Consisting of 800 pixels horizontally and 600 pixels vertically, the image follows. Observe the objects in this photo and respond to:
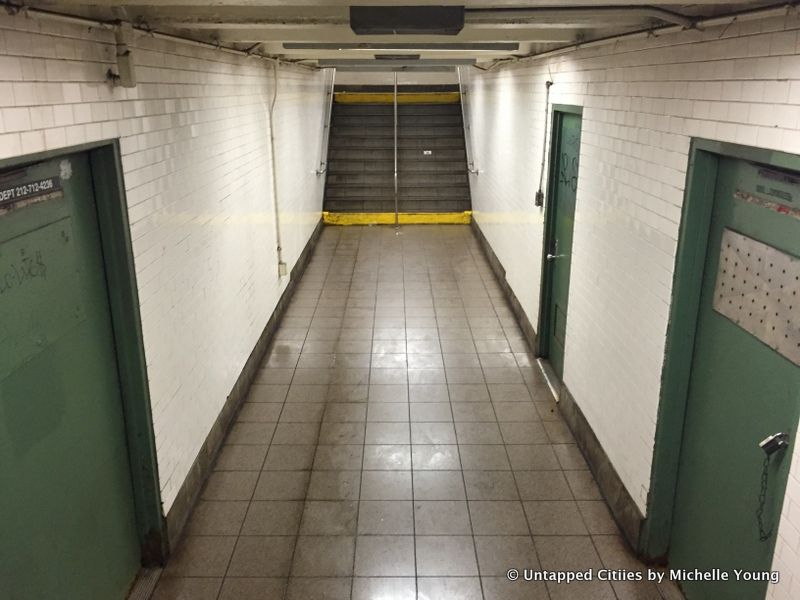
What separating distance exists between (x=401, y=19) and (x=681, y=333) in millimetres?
1980

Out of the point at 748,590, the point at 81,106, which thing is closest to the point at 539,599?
the point at 748,590

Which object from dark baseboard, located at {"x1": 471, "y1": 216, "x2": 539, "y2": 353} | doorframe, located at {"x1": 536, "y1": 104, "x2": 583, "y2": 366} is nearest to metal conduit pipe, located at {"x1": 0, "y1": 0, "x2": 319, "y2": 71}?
doorframe, located at {"x1": 536, "y1": 104, "x2": 583, "y2": 366}

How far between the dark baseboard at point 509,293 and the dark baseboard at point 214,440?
2631mm

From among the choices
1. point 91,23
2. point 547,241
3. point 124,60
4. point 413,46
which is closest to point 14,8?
point 91,23

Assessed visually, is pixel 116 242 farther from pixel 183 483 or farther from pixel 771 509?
pixel 771 509

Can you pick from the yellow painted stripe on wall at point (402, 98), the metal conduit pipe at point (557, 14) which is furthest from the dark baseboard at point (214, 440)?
the yellow painted stripe on wall at point (402, 98)

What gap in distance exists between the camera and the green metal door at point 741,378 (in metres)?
2.45

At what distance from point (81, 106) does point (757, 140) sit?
8.83 ft

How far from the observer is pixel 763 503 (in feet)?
8.49

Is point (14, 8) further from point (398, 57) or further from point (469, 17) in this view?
point (398, 57)

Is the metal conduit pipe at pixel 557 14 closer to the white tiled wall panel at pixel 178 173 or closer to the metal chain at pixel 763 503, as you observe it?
the white tiled wall panel at pixel 178 173

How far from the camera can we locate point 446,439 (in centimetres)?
487

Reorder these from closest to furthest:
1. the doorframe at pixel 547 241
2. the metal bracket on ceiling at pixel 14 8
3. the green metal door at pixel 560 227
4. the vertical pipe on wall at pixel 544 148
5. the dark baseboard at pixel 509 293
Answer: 1. the metal bracket on ceiling at pixel 14 8
2. the green metal door at pixel 560 227
3. the doorframe at pixel 547 241
4. the vertical pipe on wall at pixel 544 148
5. the dark baseboard at pixel 509 293

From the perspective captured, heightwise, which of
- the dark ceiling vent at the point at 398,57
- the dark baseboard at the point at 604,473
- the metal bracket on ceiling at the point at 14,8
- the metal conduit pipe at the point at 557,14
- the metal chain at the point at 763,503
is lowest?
the dark baseboard at the point at 604,473
